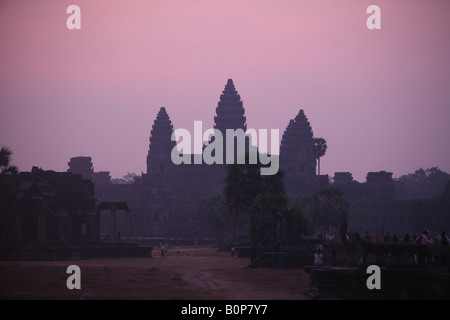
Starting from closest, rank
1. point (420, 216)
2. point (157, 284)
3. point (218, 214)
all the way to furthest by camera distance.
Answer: point (157, 284), point (218, 214), point (420, 216)

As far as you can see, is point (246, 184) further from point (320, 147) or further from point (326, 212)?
point (320, 147)

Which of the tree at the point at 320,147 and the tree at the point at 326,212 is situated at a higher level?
the tree at the point at 320,147

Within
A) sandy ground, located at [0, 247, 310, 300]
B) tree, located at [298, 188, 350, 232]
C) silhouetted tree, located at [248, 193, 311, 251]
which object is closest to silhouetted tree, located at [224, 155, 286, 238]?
silhouetted tree, located at [248, 193, 311, 251]

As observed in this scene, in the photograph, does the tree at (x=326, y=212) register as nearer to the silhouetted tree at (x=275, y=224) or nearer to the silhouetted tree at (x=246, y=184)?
the silhouetted tree at (x=246, y=184)

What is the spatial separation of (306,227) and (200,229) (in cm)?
11195

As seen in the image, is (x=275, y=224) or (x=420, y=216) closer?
(x=275, y=224)

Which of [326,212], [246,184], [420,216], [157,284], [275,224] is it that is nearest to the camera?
[157,284]

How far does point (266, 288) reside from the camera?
41.6 metres

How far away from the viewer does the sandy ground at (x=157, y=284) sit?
37.6 metres

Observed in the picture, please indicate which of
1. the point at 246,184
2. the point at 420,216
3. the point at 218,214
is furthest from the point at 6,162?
the point at 420,216

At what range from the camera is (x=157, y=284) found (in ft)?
144

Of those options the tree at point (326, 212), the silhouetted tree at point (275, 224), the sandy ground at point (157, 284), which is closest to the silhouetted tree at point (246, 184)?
the silhouetted tree at point (275, 224)

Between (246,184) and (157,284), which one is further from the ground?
(246,184)
